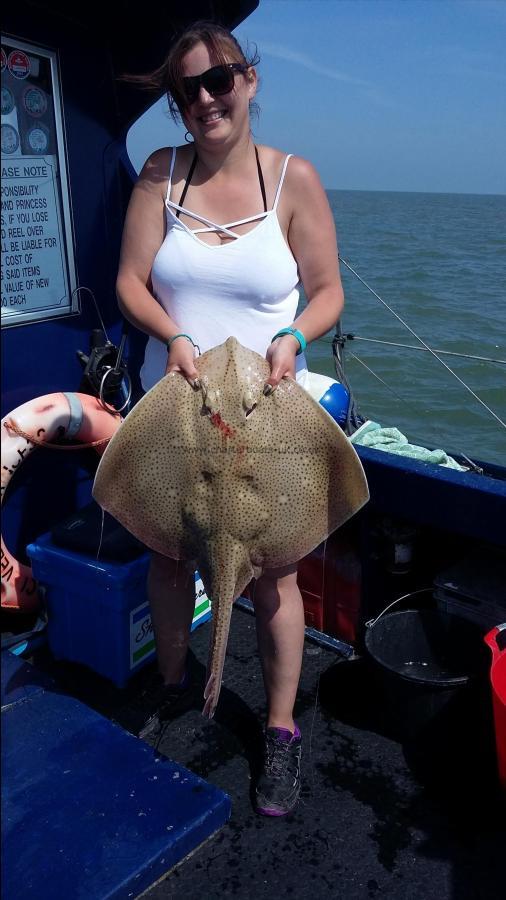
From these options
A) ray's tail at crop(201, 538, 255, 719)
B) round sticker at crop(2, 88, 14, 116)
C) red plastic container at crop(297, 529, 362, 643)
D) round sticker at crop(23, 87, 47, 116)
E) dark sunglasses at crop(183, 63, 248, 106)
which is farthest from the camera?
red plastic container at crop(297, 529, 362, 643)

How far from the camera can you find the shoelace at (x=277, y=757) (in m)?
2.68

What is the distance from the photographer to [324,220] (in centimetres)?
246

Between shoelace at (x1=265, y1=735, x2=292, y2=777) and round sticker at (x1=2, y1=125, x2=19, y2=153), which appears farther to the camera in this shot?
round sticker at (x1=2, y1=125, x2=19, y2=153)

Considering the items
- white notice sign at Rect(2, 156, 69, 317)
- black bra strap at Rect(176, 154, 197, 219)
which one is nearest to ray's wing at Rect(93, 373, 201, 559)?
black bra strap at Rect(176, 154, 197, 219)

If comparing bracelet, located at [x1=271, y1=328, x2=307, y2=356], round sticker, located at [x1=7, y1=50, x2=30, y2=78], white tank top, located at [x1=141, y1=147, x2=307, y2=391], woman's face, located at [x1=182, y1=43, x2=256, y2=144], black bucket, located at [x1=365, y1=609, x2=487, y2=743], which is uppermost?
round sticker, located at [x1=7, y1=50, x2=30, y2=78]

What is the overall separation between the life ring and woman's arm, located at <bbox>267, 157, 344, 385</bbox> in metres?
1.22

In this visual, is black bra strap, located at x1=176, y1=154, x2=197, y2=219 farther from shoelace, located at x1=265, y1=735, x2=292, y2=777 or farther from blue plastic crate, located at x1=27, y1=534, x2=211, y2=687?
shoelace, located at x1=265, y1=735, x2=292, y2=777

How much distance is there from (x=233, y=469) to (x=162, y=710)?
4.34 ft

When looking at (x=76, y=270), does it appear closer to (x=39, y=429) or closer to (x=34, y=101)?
(x=34, y=101)

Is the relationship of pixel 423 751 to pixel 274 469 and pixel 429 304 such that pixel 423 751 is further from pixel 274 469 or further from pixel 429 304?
pixel 429 304

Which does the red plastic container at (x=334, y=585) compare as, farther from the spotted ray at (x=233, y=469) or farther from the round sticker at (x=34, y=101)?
the round sticker at (x=34, y=101)

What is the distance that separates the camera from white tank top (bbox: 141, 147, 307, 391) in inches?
93.9

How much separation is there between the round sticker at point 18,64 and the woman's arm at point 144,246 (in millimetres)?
1028

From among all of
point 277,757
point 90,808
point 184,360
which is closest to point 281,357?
point 184,360
